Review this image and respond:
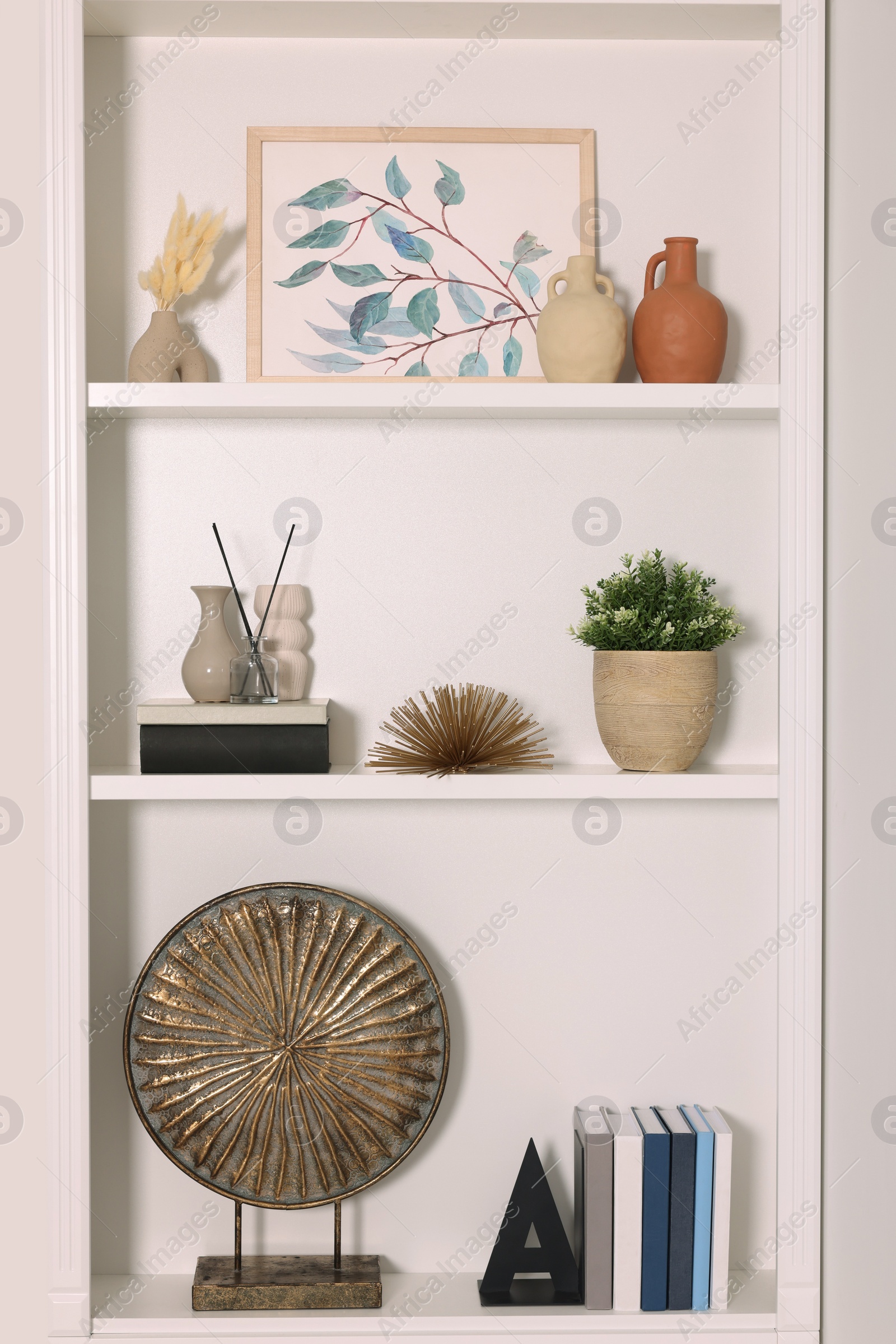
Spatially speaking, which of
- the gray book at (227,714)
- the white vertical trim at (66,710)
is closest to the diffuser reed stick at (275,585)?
the gray book at (227,714)

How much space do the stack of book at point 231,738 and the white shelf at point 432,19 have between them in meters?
0.88

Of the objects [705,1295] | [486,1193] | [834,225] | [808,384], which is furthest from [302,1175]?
[834,225]

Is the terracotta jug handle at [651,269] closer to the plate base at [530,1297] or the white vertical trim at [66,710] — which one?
the white vertical trim at [66,710]

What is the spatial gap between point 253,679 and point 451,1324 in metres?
0.84

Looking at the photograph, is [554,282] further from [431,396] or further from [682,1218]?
[682,1218]

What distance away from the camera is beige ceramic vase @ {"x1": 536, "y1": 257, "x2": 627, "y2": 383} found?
1294 millimetres

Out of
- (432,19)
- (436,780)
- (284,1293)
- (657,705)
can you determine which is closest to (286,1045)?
(284,1293)

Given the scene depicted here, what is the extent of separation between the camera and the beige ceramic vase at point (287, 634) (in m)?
1.39

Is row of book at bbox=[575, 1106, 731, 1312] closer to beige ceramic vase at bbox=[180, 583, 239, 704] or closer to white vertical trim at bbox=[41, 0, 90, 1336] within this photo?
white vertical trim at bbox=[41, 0, 90, 1336]

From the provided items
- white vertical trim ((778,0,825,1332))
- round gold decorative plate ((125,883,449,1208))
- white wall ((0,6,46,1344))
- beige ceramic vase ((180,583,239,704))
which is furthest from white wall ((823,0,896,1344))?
white wall ((0,6,46,1344))

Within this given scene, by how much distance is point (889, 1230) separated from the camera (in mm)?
1118

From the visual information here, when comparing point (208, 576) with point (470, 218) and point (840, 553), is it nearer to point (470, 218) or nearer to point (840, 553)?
point (470, 218)

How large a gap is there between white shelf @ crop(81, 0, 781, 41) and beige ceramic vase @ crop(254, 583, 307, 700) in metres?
0.73

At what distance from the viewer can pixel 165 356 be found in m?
1.32
